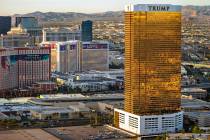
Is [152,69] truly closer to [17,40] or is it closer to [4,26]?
[17,40]

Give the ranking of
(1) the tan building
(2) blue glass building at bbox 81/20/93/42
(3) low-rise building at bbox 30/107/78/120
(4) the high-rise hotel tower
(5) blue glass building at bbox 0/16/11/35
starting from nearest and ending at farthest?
(4) the high-rise hotel tower, (3) low-rise building at bbox 30/107/78/120, (1) the tan building, (5) blue glass building at bbox 0/16/11/35, (2) blue glass building at bbox 81/20/93/42

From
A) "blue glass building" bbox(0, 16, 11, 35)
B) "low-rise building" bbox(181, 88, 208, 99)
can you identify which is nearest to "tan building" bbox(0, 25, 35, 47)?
"blue glass building" bbox(0, 16, 11, 35)

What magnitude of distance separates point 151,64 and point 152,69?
0.11 metres

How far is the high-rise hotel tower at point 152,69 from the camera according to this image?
48.3 ft

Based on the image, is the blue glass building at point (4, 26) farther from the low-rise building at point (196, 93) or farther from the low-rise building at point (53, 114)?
the low-rise building at point (53, 114)

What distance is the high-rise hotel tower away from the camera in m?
14.7

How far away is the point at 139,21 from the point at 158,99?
176cm

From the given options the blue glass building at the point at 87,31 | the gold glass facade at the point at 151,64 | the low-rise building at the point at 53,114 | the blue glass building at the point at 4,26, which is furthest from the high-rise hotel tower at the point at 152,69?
the blue glass building at the point at 87,31

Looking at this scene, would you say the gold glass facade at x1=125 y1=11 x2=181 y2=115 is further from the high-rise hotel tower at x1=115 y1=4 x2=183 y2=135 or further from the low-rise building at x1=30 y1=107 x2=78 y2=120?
the low-rise building at x1=30 y1=107 x2=78 y2=120

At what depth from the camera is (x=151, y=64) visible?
1492 centimetres

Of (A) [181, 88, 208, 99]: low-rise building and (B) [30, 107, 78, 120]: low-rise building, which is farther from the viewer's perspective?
(A) [181, 88, 208, 99]: low-rise building

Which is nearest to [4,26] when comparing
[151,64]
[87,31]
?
[87,31]

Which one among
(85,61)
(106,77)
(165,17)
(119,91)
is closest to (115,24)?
(85,61)

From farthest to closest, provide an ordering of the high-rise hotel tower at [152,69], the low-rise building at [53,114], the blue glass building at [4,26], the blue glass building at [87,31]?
the blue glass building at [87,31], the blue glass building at [4,26], the low-rise building at [53,114], the high-rise hotel tower at [152,69]
